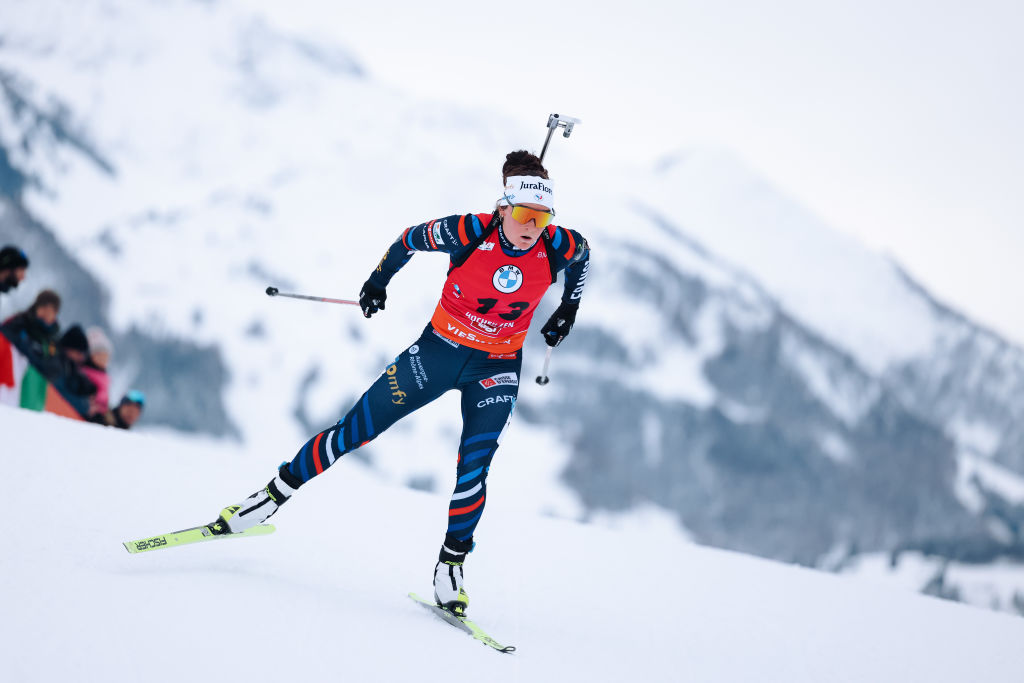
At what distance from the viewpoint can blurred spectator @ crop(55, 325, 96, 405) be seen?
884cm

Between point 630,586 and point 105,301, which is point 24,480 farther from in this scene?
point 105,301

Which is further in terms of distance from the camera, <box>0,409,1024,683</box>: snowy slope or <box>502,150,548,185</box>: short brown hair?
<box>502,150,548,185</box>: short brown hair

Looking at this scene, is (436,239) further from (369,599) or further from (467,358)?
(369,599)

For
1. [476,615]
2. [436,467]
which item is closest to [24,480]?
[476,615]

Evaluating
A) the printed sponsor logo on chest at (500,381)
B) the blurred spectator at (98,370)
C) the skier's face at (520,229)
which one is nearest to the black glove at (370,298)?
the printed sponsor logo on chest at (500,381)

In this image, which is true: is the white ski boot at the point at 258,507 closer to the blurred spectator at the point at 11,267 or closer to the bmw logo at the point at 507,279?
the bmw logo at the point at 507,279

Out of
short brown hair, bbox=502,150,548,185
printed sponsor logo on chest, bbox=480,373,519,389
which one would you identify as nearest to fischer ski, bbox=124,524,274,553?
printed sponsor logo on chest, bbox=480,373,519,389

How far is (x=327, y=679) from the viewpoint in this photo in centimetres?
277

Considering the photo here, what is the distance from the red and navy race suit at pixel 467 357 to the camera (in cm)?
413

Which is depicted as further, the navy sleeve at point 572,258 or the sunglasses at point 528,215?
the navy sleeve at point 572,258

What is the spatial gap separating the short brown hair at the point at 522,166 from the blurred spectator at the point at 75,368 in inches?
275

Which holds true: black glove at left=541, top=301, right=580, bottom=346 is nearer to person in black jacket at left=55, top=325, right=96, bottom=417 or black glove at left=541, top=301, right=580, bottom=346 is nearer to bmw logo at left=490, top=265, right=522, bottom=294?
bmw logo at left=490, top=265, right=522, bottom=294

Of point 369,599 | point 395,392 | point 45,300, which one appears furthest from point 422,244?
point 45,300

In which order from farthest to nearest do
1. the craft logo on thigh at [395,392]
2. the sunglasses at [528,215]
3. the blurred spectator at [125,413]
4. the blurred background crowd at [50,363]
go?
1. the blurred spectator at [125,413]
2. the blurred background crowd at [50,363]
3. the craft logo on thigh at [395,392]
4. the sunglasses at [528,215]
